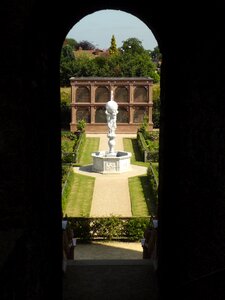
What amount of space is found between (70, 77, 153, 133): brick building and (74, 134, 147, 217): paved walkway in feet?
42.3

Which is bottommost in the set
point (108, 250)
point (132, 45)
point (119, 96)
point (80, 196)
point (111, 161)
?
point (108, 250)

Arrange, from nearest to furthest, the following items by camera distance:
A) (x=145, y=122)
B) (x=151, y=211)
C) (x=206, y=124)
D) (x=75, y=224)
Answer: (x=206, y=124) → (x=75, y=224) → (x=151, y=211) → (x=145, y=122)

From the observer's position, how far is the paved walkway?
1614 centimetres

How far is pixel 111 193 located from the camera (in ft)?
62.1

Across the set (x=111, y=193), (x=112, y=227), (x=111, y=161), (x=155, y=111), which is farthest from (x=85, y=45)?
(x=112, y=227)

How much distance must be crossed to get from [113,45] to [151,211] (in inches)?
2419

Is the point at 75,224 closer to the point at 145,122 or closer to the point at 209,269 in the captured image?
the point at 209,269

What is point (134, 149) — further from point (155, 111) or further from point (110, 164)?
point (155, 111)

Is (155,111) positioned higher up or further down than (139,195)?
higher up

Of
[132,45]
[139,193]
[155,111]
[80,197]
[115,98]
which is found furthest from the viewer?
[132,45]

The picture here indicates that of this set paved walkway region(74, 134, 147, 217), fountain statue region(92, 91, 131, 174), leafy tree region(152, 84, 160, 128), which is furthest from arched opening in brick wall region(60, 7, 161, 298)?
paved walkway region(74, 134, 147, 217)

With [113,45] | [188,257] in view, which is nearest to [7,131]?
[188,257]

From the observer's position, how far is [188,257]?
660cm

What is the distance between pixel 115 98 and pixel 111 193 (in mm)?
19591
